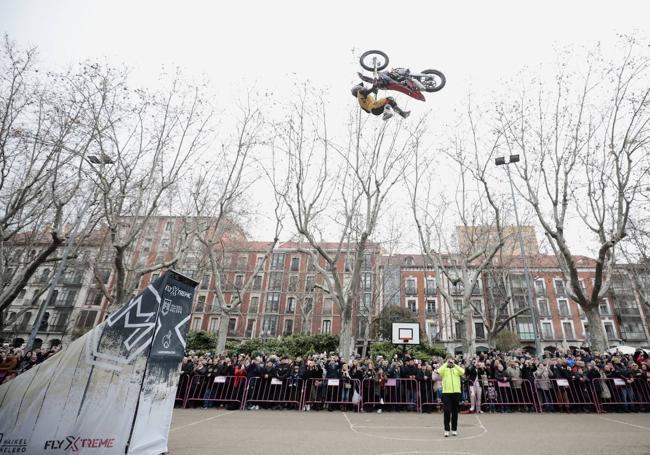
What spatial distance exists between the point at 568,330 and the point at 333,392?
4170cm

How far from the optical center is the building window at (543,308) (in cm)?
4291

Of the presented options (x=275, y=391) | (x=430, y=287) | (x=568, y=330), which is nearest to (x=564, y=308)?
(x=568, y=330)

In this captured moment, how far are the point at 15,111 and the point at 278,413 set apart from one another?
46.6 feet

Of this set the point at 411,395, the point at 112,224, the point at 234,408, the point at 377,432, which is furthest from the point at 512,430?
the point at 112,224

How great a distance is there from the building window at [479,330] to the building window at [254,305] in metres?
27.3

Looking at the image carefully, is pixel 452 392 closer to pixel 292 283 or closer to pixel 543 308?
pixel 292 283

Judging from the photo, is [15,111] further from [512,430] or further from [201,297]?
[201,297]

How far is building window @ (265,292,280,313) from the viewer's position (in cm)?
4583

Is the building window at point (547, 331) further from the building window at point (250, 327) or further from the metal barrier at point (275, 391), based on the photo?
the metal barrier at point (275, 391)

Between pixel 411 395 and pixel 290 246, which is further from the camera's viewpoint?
pixel 290 246

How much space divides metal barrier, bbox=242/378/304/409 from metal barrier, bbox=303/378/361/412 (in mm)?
299

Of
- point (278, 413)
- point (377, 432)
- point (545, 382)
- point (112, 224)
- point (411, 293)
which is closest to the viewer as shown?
point (377, 432)

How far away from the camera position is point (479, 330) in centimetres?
4294

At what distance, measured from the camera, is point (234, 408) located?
12.1 metres
